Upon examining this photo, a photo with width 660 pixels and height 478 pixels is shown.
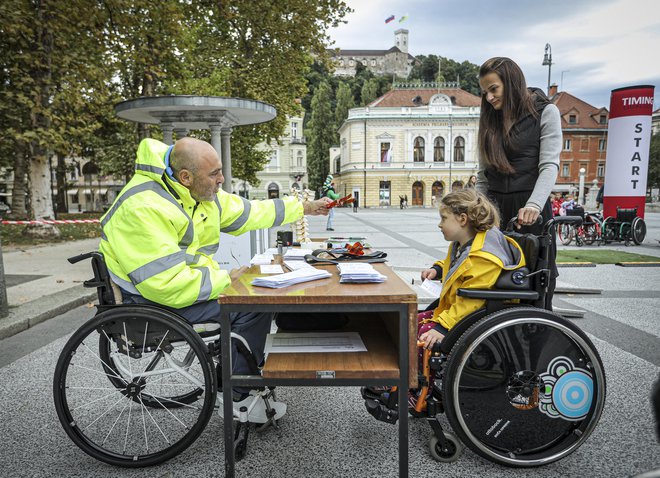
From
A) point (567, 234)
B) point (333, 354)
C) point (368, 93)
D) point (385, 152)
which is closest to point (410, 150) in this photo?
point (385, 152)

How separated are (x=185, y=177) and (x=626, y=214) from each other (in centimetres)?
1364

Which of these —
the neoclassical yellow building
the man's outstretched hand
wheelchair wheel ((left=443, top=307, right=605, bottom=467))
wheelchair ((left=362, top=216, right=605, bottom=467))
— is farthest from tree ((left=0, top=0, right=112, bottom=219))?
the neoclassical yellow building

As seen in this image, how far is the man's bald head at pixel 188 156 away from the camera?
240 centimetres

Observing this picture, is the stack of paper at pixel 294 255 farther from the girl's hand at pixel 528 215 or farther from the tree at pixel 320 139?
the tree at pixel 320 139

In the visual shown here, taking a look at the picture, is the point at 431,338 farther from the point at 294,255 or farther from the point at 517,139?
the point at 517,139

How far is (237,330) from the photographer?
7.84 ft

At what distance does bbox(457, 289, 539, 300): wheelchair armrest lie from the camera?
7.12 ft

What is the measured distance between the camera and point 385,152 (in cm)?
5588

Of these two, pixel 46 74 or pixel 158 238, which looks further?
pixel 46 74

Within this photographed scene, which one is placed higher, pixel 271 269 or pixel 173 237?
pixel 173 237

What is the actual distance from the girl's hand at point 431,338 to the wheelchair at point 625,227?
12737mm

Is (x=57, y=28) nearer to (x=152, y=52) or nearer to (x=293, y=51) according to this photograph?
(x=152, y=52)

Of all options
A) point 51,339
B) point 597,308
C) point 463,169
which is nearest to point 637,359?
point 597,308

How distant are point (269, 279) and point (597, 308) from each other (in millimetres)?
4917
